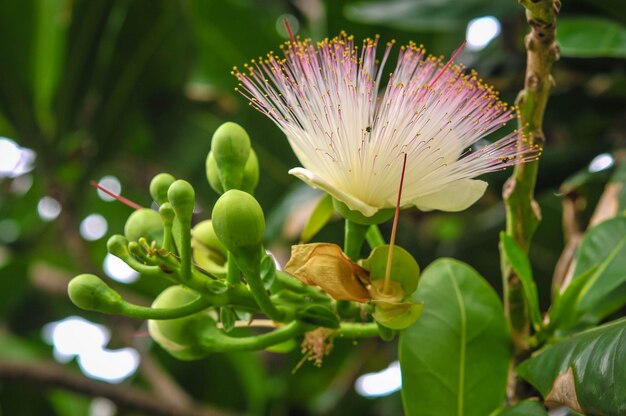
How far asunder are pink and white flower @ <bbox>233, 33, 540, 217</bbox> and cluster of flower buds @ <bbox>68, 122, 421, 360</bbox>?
6cm

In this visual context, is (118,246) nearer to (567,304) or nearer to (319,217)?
(319,217)

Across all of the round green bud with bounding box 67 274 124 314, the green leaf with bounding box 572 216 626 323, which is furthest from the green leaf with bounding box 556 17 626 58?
the round green bud with bounding box 67 274 124 314

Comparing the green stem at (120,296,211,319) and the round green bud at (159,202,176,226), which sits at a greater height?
the round green bud at (159,202,176,226)

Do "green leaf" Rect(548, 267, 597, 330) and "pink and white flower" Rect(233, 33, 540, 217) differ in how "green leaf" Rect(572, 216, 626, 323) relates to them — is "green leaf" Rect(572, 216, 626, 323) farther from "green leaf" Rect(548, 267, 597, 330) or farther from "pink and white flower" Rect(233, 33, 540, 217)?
"pink and white flower" Rect(233, 33, 540, 217)

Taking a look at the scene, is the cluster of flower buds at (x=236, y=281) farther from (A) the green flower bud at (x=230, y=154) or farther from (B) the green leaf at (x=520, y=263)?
(B) the green leaf at (x=520, y=263)

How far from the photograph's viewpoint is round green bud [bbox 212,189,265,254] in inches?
28.2

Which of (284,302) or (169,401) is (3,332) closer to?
(169,401)

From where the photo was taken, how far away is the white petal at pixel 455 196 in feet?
2.70

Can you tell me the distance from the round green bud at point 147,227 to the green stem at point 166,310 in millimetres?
91

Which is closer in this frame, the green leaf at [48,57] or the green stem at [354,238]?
the green stem at [354,238]

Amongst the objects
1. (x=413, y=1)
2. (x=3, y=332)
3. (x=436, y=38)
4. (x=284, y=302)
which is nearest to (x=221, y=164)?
(x=284, y=302)

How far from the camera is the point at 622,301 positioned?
99 cm

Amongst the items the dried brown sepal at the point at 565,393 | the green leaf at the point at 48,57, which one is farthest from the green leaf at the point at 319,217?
the green leaf at the point at 48,57

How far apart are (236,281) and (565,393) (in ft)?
1.10
